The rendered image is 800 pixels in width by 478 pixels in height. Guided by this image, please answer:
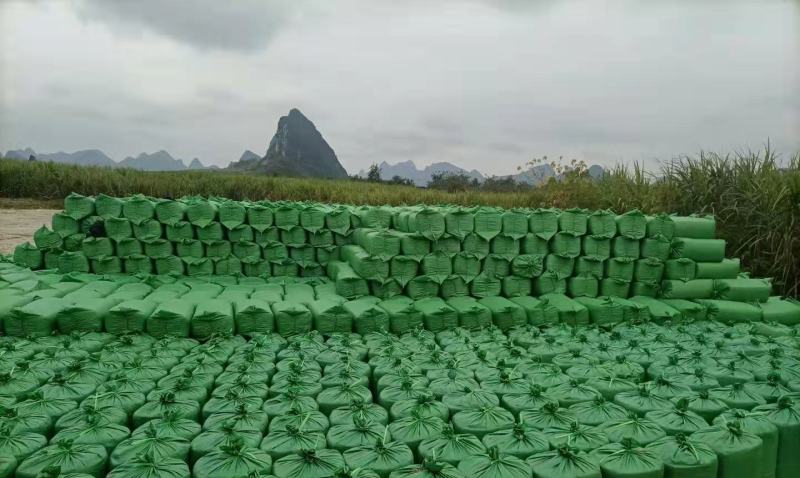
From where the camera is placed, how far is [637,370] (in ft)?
11.4

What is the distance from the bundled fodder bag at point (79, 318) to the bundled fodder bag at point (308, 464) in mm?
2853

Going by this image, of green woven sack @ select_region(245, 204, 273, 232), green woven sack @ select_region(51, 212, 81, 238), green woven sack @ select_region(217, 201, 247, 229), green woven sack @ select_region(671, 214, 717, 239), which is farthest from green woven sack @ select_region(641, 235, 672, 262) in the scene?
green woven sack @ select_region(51, 212, 81, 238)

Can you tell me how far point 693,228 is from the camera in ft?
19.3

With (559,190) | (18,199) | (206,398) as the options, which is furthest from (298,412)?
(18,199)

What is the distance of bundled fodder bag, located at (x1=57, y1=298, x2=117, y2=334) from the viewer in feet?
14.1

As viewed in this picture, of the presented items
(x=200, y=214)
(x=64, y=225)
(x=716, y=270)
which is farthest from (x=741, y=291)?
(x=64, y=225)

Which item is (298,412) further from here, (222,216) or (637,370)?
(222,216)

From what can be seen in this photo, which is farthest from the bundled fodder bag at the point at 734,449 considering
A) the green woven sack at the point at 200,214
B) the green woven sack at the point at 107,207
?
the green woven sack at the point at 107,207

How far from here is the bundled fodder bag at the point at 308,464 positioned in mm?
2115

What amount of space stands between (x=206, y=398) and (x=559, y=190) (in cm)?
1031

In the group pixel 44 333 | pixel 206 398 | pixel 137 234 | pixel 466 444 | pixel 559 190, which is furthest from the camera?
pixel 559 190

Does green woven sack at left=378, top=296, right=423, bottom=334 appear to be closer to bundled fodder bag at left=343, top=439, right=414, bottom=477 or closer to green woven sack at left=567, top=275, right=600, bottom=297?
green woven sack at left=567, top=275, right=600, bottom=297

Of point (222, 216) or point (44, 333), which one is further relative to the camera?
point (222, 216)

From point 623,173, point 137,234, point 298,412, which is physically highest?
point 623,173
